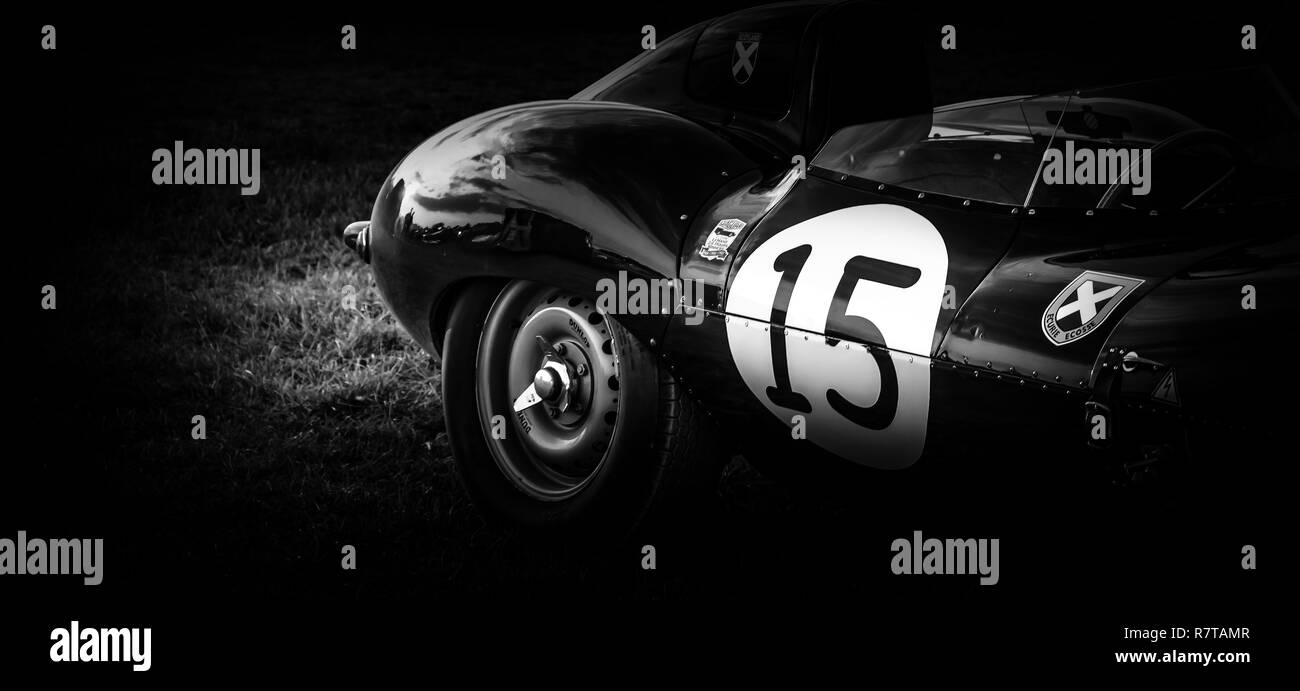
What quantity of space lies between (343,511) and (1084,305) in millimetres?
2219

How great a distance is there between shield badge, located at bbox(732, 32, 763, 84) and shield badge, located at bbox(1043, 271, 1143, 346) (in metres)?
1.35

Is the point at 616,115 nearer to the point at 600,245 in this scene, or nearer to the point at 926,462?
the point at 600,245

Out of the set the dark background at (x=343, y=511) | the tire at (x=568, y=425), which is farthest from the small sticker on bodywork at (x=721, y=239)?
the dark background at (x=343, y=511)

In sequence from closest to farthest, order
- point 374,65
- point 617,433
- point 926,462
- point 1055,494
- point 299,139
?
point 1055,494 < point 926,462 < point 617,433 < point 299,139 < point 374,65

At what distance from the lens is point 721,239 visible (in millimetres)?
2896

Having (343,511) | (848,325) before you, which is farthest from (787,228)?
(343,511)

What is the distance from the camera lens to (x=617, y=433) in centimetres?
307

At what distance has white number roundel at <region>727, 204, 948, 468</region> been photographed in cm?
249

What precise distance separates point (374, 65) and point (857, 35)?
28.3ft

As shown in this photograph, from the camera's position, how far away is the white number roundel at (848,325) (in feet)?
8.17

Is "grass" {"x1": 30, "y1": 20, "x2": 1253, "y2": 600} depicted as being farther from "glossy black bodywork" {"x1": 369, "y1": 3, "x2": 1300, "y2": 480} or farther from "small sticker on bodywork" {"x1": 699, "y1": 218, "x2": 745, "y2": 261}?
"small sticker on bodywork" {"x1": 699, "y1": 218, "x2": 745, "y2": 261}
